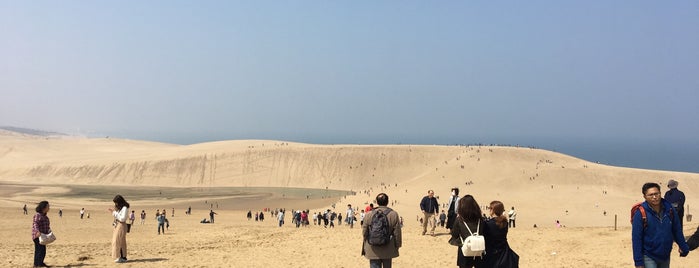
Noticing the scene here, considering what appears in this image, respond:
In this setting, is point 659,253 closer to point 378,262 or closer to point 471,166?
point 378,262

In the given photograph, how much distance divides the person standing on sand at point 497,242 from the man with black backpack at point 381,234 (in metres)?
2.12

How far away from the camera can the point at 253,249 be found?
16.6 metres

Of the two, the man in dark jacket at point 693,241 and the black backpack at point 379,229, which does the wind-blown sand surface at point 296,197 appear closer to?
the black backpack at point 379,229

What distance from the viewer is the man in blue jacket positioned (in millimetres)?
7027

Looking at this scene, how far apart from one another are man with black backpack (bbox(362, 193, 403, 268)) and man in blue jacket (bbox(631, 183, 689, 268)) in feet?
11.2

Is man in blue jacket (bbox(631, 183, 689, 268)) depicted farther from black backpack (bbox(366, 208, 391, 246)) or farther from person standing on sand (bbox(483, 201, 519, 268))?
black backpack (bbox(366, 208, 391, 246))

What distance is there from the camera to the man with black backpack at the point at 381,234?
29.3 feet

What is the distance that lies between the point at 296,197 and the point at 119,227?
A: 181 feet

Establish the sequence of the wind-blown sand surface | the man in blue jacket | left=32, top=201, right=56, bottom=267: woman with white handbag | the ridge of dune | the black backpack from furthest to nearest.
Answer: the ridge of dune → the wind-blown sand surface → left=32, top=201, right=56, bottom=267: woman with white handbag → the black backpack → the man in blue jacket

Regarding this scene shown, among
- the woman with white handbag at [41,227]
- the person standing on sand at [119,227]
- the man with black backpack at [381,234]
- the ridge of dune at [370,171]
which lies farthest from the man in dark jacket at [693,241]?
the ridge of dune at [370,171]

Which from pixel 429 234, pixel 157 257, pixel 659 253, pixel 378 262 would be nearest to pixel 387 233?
pixel 378 262

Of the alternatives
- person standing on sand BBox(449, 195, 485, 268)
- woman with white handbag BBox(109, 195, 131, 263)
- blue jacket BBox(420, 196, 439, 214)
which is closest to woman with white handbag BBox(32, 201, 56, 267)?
woman with white handbag BBox(109, 195, 131, 263)

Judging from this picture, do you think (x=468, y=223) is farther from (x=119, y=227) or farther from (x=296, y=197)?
(x=296, y=197)

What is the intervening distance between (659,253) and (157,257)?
1204 centimetres
